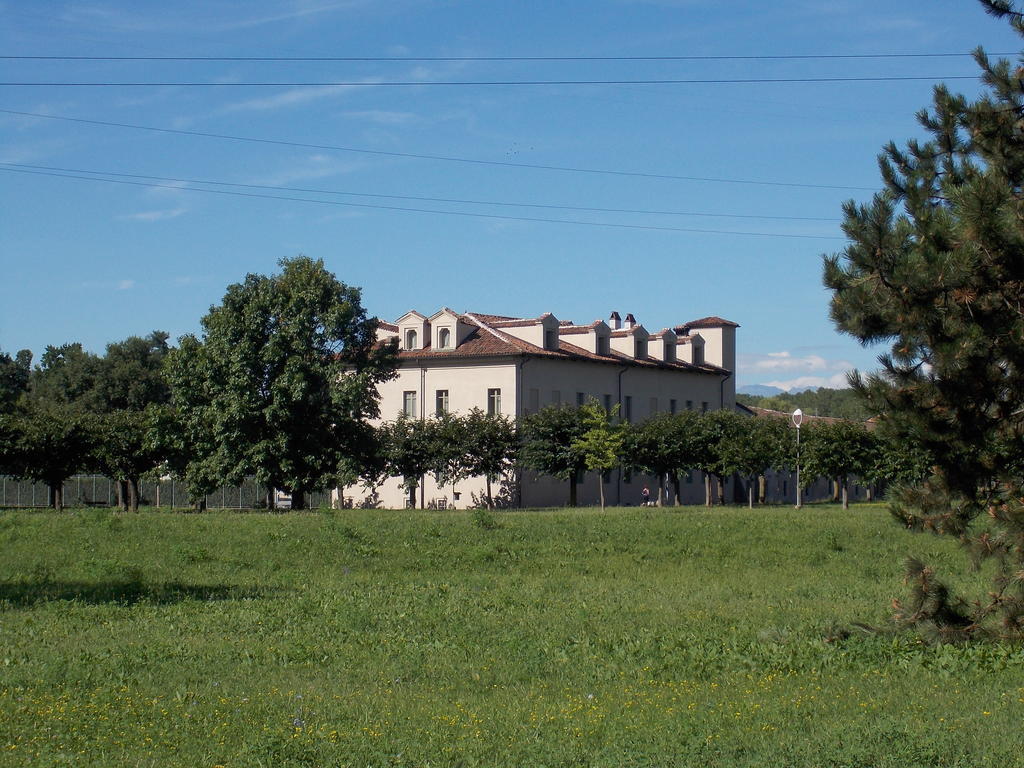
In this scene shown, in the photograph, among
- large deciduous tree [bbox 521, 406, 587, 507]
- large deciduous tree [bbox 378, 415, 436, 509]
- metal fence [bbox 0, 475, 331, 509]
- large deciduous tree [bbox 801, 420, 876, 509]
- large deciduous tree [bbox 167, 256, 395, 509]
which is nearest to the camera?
large deciduous tree [bbox 167, 256, 395, 509]

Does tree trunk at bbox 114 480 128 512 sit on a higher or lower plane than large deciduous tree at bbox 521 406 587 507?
lower

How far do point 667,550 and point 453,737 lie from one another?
18.7 metres

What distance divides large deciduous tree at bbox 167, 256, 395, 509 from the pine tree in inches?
1432

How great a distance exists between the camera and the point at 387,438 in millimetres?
56906

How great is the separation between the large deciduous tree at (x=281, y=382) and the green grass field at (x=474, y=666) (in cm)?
2230

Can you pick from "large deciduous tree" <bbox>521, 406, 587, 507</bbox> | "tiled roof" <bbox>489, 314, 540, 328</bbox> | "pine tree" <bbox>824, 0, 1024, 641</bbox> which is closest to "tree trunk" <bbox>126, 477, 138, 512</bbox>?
"large deciduous tree" <bbox>521, 406, 587, 507</bbox>

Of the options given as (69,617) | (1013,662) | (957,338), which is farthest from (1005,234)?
(69,617)

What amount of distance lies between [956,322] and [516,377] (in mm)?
49252

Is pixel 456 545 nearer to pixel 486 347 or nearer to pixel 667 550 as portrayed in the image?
pixel 667 550

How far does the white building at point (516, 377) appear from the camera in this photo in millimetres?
61312

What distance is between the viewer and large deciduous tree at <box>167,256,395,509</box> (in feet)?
157

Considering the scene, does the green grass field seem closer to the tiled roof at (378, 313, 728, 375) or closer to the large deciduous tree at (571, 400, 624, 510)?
the large deciduous tree at (571, 400, 624, 510)

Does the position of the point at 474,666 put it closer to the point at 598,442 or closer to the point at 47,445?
the point at 598,442

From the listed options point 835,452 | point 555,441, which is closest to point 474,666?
point 555,441
